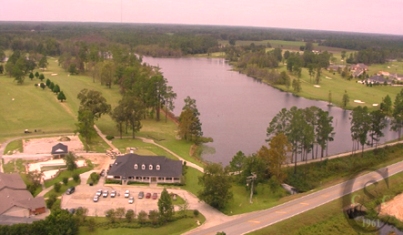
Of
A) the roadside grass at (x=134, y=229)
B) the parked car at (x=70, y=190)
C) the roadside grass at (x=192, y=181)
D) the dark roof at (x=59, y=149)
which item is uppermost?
the dark roof at (x=59, y=149)

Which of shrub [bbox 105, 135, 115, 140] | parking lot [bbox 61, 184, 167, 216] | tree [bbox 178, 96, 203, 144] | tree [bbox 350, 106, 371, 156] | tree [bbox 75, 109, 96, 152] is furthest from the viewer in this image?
tree [bbox 178, 96, 203, 144]

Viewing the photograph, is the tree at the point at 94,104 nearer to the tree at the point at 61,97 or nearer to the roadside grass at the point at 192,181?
the tree at the point at 61,97

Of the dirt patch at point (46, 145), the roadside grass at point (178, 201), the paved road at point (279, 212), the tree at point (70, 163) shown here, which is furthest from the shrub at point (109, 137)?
the paved road at point (279, 212)

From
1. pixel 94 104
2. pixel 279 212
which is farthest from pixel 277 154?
pixel 94 104

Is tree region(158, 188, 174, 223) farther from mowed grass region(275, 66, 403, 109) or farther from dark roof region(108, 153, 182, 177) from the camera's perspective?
mowed grass region(275, 66, 403, 109)

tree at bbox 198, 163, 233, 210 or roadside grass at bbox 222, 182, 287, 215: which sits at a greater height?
tree at bbox 198, 163, 233, 210

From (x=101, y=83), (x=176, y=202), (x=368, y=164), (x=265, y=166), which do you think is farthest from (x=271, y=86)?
(x=176, y=202)

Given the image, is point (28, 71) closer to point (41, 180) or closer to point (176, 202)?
point (41, 180)

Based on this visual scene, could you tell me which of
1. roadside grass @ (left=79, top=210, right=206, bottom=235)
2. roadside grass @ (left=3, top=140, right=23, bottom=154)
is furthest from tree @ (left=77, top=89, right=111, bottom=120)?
roadside grass @ (left=79, top=210, right=206, bottom=235)
